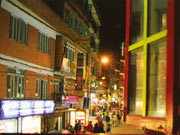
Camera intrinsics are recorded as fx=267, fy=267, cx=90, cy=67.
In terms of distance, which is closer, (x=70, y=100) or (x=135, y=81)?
(x=135, y=81)

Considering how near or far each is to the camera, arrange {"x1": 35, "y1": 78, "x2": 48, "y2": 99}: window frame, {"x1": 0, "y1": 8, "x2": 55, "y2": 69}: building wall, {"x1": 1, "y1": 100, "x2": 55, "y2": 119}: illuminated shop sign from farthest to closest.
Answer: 1. {"x1": 35, "y1": 78, "x2": 48, "y2": 99}: window frame
2. {"x1": 0, "y1": 8, "x2": 55, "y2": 69}: building wall
3. {"x1": 1, "y1": 100, "x2": 55, "y2": 119}: illuminated shop sign

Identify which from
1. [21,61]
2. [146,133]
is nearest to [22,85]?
[21,61]

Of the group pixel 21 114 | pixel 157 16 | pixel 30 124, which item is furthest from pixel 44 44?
pixel 157 16

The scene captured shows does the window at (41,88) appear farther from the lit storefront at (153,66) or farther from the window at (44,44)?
the lit storefront at (153,66)

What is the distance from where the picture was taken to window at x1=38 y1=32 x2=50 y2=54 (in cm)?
2136

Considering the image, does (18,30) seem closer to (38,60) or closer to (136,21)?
(38,60)

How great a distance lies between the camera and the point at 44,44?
22.1 metres

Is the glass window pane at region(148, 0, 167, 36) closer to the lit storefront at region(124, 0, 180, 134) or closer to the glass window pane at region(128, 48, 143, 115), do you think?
the lit storefront at region(124, 0, 180, 134)

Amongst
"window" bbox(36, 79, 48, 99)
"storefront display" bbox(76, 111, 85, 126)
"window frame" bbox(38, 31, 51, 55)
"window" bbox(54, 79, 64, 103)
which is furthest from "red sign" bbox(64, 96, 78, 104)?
"window frame" bbox(38, 31, 51, 55)

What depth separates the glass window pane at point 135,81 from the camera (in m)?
4.13

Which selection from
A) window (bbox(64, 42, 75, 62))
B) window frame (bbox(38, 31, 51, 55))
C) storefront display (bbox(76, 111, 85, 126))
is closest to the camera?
window frame (bbox(38, 31, 51, 55))

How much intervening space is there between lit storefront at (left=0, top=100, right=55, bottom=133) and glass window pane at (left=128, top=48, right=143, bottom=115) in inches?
390

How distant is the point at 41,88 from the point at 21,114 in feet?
25.2

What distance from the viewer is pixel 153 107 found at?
141 inches
